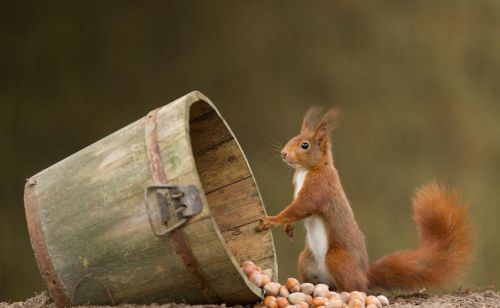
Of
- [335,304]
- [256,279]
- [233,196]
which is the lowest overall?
[335,304]

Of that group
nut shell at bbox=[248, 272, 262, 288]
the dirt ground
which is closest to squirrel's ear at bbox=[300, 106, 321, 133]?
nut shell at bbox=[248, 272, 262, 288]

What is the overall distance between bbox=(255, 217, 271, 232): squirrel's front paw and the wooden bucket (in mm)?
380

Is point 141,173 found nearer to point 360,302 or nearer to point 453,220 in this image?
point 360,302

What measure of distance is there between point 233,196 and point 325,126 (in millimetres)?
506

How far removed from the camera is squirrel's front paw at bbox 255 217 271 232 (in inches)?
106

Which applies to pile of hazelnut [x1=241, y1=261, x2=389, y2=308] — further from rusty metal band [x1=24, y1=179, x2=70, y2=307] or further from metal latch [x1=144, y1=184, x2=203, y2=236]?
rusty metal band [x1=24, y1=179, x2=70, y2=307]

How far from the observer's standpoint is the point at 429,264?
290 centimetres

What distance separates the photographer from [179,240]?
2137 mm

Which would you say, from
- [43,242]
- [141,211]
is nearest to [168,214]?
[141,211]

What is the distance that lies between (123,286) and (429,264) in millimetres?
1354

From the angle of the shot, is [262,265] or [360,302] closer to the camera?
[360,302]

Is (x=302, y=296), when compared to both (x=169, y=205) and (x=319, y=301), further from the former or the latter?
(x=169, y=205)

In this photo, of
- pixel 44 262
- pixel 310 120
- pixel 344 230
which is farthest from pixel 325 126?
pixel 44 262

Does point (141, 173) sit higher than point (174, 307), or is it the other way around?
point (141, 173)
